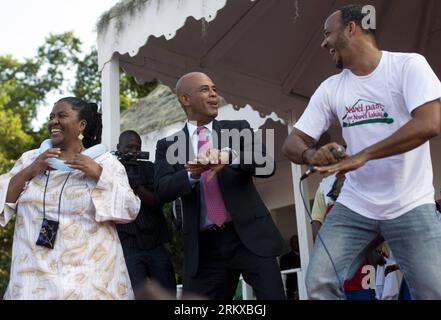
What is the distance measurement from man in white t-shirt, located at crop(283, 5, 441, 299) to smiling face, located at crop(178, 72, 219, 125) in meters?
1.09

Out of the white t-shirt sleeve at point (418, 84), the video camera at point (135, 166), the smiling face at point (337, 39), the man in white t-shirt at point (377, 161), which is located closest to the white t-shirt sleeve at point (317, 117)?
the man in white t-shirt at point (377, 161)

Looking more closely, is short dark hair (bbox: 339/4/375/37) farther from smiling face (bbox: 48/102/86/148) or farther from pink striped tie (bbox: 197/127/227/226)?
smiling face (bbox: 48/102/86/148)

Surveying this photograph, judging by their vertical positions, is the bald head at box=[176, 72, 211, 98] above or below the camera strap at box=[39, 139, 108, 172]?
above

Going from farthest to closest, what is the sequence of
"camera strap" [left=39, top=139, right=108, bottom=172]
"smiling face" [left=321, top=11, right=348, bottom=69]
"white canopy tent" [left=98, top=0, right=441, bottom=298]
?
"white canopy tent" [left=98, top=0, right=441, bottom=298], "camera strap" [left=39, top=139, right=108, bottom=172], "smiling face" [left=321, top=11, right=348, bottom=69]

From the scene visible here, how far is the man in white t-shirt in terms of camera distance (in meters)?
3.42

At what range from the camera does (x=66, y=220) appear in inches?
168

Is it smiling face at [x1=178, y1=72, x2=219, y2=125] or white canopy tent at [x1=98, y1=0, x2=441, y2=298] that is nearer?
smiling face at [x1=178, y1=72, x2=219, y2=125]

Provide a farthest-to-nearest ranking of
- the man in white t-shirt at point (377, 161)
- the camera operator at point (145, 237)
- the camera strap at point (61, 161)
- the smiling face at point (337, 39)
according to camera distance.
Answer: the camera operator at point (145, 237)
the camera strap at point (61, 161)
the smiling face at point (337, 39)
the man in white t-shirt at point (377, 161)

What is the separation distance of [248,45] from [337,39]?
457cm

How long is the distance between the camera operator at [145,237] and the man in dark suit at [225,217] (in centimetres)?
75

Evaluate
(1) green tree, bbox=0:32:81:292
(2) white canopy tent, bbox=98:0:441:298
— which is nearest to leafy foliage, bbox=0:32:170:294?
(1) green tree, bbox=0:32:81:292

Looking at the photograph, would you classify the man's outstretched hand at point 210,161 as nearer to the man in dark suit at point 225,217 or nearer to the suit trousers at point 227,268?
the man in dark suit at point 225,217

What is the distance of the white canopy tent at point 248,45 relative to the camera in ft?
23.8
